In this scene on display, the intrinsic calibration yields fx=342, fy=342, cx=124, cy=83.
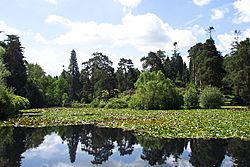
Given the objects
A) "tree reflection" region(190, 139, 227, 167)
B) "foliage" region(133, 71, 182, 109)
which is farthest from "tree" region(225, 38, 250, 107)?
"tree reflection" region(190, 139, 227, 167)

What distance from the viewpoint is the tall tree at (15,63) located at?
201 ft

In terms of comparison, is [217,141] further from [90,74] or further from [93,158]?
[90,74]

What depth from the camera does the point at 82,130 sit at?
25109 millimetres

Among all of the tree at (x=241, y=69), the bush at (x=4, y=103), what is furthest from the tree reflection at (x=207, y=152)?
the tree at (x=241, y=69)

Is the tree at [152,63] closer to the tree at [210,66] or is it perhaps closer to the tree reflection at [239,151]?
the tree at [210,66]

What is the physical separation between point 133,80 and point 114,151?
71279 mm

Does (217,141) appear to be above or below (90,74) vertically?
below

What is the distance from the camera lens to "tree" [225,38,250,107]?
48.5m

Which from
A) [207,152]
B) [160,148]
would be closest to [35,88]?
[160,148]

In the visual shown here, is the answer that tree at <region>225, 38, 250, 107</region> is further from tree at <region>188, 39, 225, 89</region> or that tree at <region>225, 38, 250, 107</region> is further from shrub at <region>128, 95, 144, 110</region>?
shrub at <region>128, 95, 144, 110</region>

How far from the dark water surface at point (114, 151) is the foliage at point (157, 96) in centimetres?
2756

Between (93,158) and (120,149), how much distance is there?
2.73m

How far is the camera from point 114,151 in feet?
55.0

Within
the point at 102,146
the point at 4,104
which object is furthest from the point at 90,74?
the point at 102,146
